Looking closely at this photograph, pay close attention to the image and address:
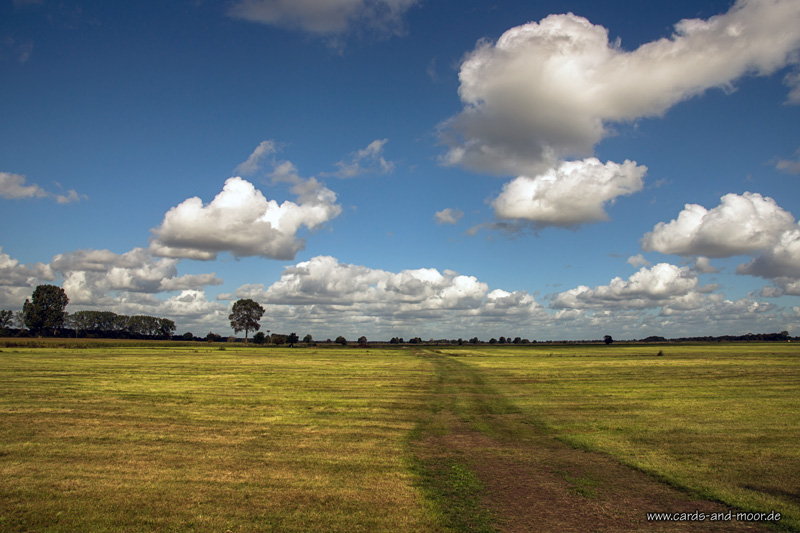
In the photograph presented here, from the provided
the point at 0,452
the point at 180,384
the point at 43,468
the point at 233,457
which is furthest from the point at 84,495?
the point at 180,384

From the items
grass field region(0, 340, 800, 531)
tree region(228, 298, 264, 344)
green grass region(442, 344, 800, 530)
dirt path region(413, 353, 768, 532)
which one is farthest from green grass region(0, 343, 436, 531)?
tree region(228, 298, 264, 344)

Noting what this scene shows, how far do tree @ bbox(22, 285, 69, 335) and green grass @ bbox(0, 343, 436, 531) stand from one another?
491 feet

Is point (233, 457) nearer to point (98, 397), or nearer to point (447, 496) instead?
point (447, 496)

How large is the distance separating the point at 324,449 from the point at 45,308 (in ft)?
559

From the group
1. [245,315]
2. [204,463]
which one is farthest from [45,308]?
[204,463]

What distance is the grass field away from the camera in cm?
903

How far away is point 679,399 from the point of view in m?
25.3

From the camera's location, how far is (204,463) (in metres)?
12.2

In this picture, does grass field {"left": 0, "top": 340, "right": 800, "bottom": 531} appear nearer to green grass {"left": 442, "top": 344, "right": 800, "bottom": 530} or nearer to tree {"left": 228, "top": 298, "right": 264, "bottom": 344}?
green grass {"left": 442, "top": 344, "right": 800, "bottom": 530}

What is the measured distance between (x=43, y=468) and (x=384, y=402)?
1512 centimetres

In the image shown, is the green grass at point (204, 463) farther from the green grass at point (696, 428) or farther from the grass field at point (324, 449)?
the green grass at point (696, 428)

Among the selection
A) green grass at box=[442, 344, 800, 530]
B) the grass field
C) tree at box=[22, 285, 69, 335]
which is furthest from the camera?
tree at box=[22, 285, 69, 335]

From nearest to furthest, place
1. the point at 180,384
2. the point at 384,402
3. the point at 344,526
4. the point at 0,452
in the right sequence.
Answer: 1. the point at 344,526
2. the point at 0,452
3. the point at 384,402
4. the point at 180,384

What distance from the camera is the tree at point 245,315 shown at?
508 ft
